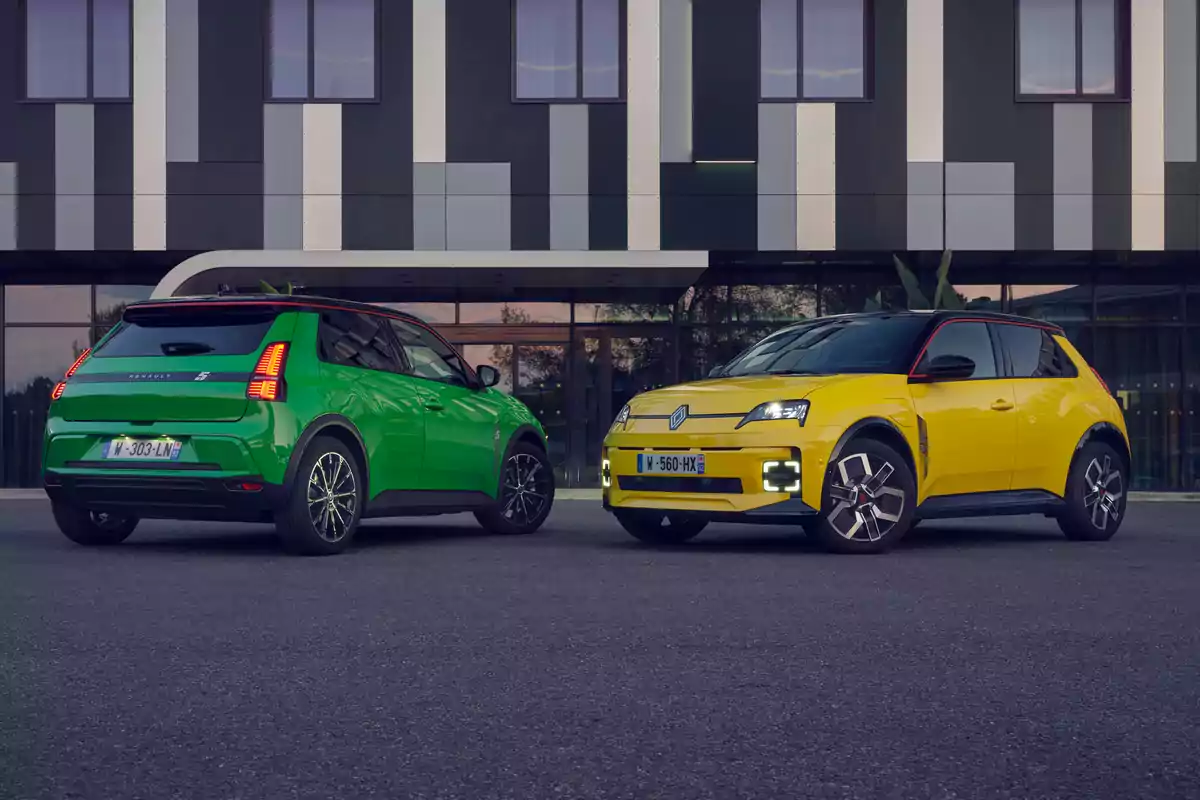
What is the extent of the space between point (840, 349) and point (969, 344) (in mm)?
901

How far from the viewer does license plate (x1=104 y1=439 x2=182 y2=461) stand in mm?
9070

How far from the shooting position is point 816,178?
20.8 meters

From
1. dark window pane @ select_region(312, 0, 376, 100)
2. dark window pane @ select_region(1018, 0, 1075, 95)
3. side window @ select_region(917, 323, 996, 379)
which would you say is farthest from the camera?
dark window pane @ select_region(1018, 0, 1075, 95)

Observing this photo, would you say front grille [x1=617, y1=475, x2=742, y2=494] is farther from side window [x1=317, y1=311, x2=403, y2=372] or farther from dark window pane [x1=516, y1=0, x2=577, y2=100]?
dark window pane [x1=516, y1=0, x2=577, y2=100]

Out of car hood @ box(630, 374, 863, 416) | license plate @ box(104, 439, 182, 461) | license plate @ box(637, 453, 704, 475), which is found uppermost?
car hood @ box(630, 374, 863, 416)

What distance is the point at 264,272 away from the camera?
67.1 feet

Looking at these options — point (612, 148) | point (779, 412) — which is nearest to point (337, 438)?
point (779, 412)

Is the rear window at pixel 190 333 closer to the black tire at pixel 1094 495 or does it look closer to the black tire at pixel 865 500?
the black tire at pixel 865 500

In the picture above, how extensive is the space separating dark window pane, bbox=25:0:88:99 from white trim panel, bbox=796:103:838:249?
9.96m

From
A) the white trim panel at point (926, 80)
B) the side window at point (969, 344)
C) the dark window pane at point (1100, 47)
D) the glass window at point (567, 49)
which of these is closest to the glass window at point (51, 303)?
the glass window at point (567, 49)

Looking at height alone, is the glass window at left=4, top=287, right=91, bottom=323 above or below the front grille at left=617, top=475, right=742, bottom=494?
above

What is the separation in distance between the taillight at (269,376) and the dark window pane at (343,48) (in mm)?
12542

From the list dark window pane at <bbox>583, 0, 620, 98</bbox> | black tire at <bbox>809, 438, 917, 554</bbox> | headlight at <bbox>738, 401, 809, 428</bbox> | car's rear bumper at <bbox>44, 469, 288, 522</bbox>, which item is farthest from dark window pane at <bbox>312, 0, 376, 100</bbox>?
black tire at <bbox>809, 438, 917, 554</bbox>

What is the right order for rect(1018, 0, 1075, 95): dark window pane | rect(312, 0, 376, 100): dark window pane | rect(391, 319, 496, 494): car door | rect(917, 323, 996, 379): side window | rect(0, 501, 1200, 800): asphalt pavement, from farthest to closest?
rect(1018, 0, 1075, 95): dark window pane
rect(312, 0, 376, 100): dark window pane
rect(391, 319, 496, 494): car door
rect(917, 323, 996, 379): side window
rect(0, 501, 1200, 800): asphalt pavement
